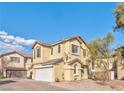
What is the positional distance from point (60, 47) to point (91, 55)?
4.34 m

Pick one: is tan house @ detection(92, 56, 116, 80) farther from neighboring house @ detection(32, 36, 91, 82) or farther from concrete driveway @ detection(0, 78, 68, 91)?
concrete driveway @ detection(0, 78, 68, 91)

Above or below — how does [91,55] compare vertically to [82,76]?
above

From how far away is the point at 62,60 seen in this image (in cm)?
3500

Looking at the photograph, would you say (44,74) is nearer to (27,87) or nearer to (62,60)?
(62,60)

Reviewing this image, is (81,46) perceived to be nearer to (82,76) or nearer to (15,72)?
(82,76)

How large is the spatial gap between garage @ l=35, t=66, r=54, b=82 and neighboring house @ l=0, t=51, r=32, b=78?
14032mm

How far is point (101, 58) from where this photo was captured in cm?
3338

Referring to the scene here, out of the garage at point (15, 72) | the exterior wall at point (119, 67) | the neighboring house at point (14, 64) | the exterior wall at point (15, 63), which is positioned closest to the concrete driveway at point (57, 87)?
the exterior wall at point (119, 67)

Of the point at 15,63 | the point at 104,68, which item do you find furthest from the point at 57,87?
the point at 15,63

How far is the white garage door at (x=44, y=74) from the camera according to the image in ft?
112

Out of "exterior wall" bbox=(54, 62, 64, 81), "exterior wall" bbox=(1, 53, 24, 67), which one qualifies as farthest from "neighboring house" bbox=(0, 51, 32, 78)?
"exterior wall" bbox=(54, 62, 64, 81)

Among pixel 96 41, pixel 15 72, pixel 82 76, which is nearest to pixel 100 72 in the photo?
pixel 82 76

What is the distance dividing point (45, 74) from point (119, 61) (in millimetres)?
9811

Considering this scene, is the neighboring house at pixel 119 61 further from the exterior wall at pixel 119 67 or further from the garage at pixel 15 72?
the garage at pixel 15 72
